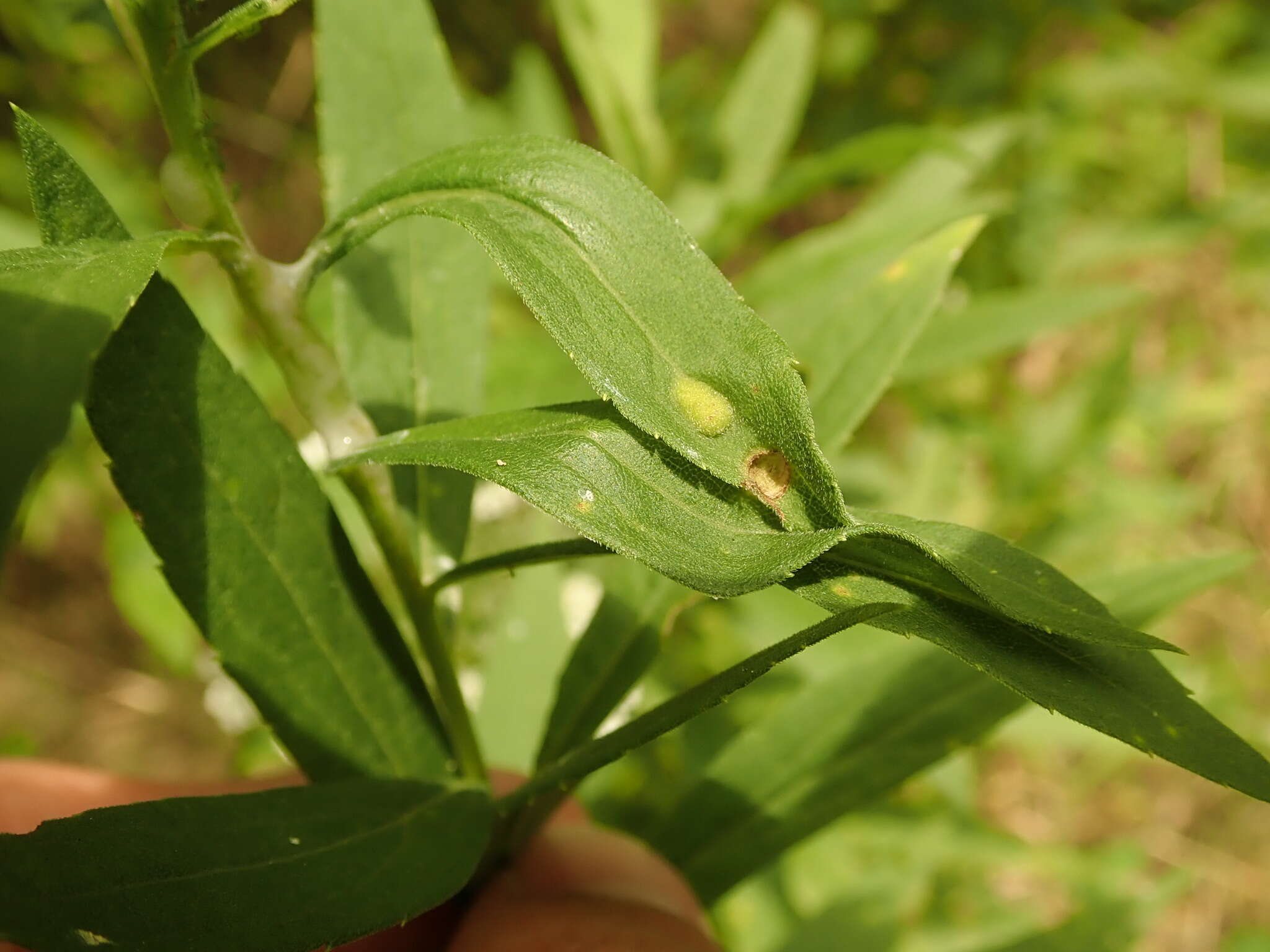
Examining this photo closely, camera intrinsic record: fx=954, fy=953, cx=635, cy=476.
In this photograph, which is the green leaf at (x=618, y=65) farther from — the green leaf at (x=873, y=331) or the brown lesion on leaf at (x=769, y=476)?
the brown lesion on leaf at (x=769, y=476)

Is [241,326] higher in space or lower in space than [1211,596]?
→ higher

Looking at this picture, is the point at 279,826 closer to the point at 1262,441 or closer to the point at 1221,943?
the point at 1221,943

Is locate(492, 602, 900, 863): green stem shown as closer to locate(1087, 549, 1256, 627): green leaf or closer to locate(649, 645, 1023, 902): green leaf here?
locate(649, 645, 1023, 902): green leaf

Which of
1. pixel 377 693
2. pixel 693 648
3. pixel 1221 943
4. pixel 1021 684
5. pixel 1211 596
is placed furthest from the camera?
pixel 1211 596

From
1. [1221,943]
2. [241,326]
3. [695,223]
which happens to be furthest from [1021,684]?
[1221,943]

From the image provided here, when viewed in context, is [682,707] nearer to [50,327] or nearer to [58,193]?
[50,327]

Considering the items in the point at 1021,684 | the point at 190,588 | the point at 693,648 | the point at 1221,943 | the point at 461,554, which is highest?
the point at 190,588

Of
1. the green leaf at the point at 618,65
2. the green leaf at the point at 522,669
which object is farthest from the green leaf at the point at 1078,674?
the green leaf at the point at 618,65
